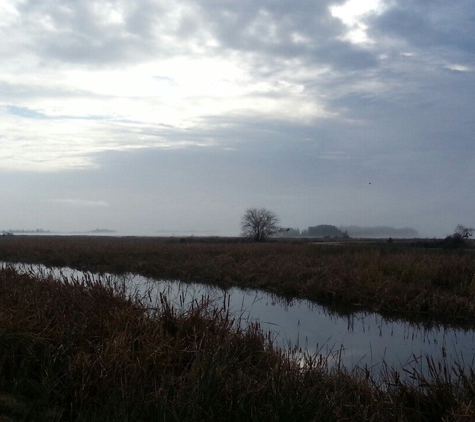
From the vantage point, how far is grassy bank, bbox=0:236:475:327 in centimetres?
1363

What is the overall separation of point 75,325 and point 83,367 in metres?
1.28

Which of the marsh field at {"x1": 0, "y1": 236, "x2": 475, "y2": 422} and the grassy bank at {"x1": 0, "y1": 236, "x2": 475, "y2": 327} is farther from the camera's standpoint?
the grassy bank at {"x1": 0, "y1": 236, "x2": 475, "y2": 327}

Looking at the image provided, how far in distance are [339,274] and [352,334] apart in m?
6.73

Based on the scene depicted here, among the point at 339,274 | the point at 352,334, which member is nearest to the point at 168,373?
the point at 352,334

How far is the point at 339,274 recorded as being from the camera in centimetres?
1742

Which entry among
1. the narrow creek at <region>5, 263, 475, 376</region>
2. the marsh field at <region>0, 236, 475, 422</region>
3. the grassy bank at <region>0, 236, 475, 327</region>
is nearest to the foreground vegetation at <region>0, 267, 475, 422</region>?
the marsh field at <region>0, 236, 475, 422</region>

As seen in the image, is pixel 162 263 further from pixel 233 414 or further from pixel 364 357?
pixel 233 414

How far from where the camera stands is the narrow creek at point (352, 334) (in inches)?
331

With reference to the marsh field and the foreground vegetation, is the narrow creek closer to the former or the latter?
the marsh field

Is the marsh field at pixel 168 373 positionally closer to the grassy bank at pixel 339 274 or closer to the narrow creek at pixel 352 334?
the narrow creek at pixel 352 334

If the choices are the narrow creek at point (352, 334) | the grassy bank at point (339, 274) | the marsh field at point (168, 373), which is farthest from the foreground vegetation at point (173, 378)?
the grassy bank at point (339, 274)

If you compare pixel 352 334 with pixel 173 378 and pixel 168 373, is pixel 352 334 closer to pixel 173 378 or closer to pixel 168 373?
pixel 168 373

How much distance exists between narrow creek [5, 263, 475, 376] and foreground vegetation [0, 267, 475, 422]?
51.2 inches

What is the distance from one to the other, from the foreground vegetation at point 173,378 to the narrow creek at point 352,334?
4.27ft
